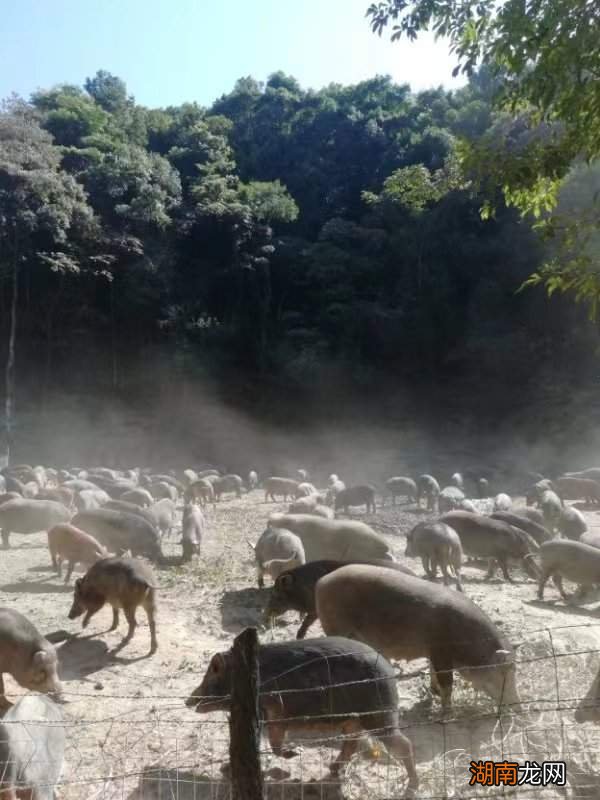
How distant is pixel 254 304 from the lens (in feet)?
112

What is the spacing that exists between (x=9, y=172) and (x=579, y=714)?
2820 cm

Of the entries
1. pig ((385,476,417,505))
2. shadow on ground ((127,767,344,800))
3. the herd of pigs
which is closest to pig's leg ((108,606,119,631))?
the herd of pigs

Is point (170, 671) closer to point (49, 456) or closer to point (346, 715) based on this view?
point (346, 715)

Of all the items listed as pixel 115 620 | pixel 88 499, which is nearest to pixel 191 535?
pixel 115 620

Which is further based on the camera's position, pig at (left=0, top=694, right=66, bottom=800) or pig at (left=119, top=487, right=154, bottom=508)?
pig at (left=119, top=487, right=154, bottom=508)

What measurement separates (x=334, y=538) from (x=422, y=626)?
4690 millimetres

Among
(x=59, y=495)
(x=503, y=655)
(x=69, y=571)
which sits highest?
(x=59, y=495)

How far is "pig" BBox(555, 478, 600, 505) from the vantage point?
17.9 m

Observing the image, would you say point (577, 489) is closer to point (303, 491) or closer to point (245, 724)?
point (303, 491)

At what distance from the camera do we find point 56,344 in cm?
3114

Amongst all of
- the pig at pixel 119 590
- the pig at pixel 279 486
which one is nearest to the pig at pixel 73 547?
the pig at pixel 119 590

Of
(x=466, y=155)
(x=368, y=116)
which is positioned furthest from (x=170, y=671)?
(x=368, y=116)

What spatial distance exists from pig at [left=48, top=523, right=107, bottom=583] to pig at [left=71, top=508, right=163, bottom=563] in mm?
1100

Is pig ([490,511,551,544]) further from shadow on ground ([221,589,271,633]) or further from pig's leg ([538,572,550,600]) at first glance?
shadow on ground ([221,589,271,633])
